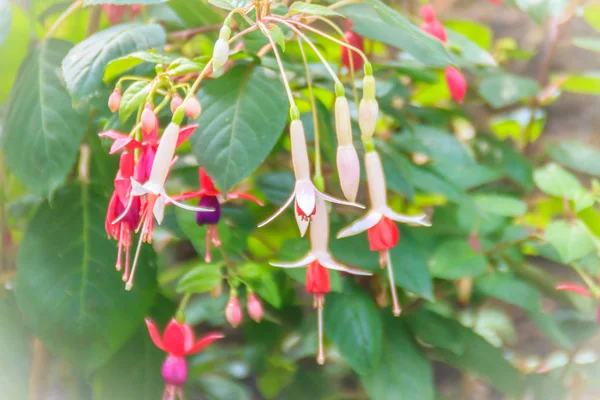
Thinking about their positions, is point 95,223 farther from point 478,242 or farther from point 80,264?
point 478,242

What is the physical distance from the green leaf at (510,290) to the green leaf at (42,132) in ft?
1.82

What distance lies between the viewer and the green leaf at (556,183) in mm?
705

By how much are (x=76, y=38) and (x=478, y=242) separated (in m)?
0.67

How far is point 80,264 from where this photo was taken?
1.86 ft

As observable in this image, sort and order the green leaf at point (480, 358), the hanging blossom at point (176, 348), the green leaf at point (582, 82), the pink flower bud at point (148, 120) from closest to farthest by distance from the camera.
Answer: the pink flower bud at point (148, 120), the hanging blossom at point (176, 348), the green leaf at point (480, 358), the green leaf at point (582, 82)

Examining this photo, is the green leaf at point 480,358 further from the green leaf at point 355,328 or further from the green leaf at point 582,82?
the green leaf at point 582,82

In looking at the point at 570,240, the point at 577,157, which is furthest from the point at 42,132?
the point at 577,157

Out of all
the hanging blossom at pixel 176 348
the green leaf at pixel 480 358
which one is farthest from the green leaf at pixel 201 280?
the green leaf at pixel 480 358

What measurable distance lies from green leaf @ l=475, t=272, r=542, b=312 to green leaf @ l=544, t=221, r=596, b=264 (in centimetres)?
11

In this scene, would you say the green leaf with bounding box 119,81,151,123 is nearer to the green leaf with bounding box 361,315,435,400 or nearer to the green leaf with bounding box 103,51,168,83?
the green leaf with bounding box 103,51,168,83

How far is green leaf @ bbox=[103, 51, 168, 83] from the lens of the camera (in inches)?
17.0

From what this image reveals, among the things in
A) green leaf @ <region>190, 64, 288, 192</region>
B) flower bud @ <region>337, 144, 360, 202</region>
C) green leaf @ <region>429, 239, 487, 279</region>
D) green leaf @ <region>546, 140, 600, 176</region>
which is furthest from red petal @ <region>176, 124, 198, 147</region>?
green leaf @ <region>546, 140, 600, 176</region>

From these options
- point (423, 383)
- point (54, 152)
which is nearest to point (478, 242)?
point (423, 383)

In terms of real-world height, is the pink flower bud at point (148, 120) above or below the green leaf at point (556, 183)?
above
